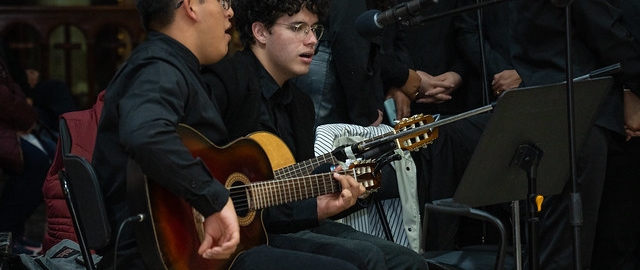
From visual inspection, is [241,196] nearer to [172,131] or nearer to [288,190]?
[288,190]

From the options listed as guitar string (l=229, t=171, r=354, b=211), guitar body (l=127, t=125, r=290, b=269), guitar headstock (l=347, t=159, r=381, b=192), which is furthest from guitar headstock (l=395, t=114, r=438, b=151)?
guitar body (l=127, t=125, r=290, b=269)

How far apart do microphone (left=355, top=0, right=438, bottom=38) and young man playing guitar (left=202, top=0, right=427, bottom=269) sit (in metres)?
0.61

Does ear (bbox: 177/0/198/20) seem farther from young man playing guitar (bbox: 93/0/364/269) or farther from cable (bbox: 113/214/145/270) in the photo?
cable (bbox: 113/214/145/270)

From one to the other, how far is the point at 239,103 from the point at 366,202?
0.91 meters

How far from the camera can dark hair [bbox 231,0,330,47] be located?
4.28 meters

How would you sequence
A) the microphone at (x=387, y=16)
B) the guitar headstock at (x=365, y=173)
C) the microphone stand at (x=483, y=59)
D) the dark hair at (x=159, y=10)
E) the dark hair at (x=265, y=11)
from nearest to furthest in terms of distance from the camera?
the microphone at (x=387, y=16) < the dark hair at (x=159, y=10) < the guitar headstock at (x=365, y=173) < the dark hair at (x=265, y=11) < the microphone stand at (x=483, y=59)

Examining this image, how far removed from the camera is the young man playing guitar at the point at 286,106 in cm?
371

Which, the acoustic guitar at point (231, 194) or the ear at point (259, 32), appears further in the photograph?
the ear at point (259, 32)

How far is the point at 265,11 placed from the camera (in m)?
4.30

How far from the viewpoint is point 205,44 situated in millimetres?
3428

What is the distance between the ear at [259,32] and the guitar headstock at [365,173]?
85cm

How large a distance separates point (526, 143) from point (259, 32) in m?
1.29

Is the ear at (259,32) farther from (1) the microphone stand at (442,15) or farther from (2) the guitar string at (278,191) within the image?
(1) the microphone stand at (442,15)

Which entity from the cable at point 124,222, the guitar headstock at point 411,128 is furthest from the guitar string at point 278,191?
the cable at point 124,222
